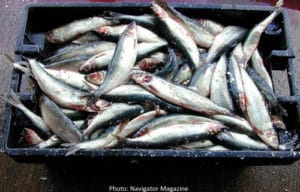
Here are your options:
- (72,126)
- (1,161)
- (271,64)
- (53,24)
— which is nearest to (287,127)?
(271,64)

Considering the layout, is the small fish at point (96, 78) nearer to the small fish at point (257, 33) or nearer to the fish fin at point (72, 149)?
the fish fin at point (72, 149)

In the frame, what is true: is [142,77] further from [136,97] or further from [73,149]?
[73,149]

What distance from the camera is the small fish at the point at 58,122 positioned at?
2088 millimetres

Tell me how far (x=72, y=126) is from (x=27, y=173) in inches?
20.0

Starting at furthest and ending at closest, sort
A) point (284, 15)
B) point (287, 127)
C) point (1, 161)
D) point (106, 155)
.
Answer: point (1, 161) → point (284, 15) → point (287, 127) → point (106, 155)

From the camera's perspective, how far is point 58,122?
2.12 metres

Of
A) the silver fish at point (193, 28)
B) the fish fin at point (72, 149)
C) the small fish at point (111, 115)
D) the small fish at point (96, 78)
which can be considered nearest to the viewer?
the fish fin at point (72, 149)

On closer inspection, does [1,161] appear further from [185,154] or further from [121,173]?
[185,154]

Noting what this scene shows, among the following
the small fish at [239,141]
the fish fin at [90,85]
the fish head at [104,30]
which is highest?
the fish head at [104,30]

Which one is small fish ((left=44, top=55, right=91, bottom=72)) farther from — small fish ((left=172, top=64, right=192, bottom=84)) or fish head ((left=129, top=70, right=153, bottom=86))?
small fish ((left=172, top=64, right=192, bottom=84))

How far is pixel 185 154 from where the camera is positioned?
1.99 metres

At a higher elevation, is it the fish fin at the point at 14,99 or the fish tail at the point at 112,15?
the fish tail at the point at 112,15

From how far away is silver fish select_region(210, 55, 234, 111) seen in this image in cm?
215

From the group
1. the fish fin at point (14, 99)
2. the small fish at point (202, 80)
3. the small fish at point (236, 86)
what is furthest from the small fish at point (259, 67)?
the fish fin at point (14, 99)
